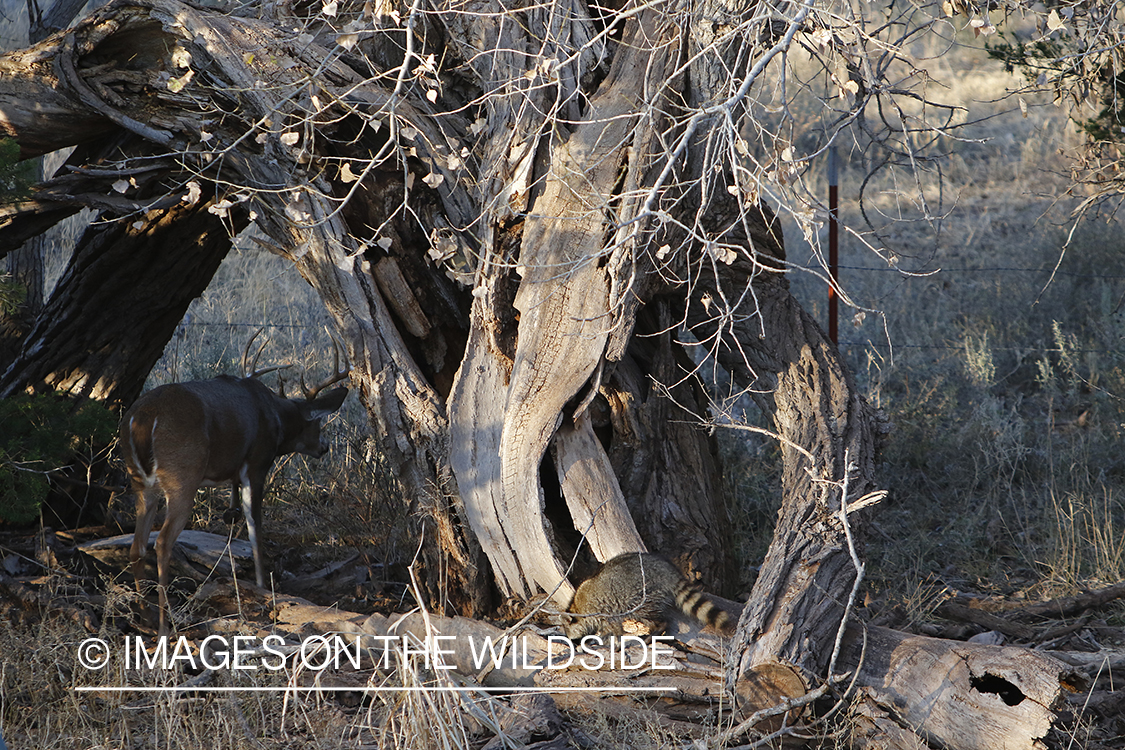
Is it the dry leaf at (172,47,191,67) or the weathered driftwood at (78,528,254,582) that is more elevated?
the dry leaf at (172,47,191,67)

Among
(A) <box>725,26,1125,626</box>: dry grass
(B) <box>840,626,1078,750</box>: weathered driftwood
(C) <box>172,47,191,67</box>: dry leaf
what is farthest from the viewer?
(A) <box>725,26,1125,626</box>: dry grass

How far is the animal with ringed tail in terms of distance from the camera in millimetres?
4633

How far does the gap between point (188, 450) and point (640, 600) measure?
8.72 ft

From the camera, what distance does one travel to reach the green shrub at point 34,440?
A: 4.85 metres

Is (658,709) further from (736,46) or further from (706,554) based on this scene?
(736,46)

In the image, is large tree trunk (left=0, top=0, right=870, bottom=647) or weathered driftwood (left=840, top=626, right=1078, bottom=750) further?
large tree trunk (left=0, top=0, right=870, bottom=647)

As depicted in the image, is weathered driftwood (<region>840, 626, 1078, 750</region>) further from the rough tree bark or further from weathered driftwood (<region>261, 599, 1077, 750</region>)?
the rough tree bark

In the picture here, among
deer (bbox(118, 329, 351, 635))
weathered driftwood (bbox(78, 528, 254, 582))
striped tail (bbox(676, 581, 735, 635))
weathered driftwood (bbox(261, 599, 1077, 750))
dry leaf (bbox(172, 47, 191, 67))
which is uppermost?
dry leaf (bbox(172, 47, 191, 67))

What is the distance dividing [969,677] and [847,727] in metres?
0.55

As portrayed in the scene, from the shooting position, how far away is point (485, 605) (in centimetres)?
540

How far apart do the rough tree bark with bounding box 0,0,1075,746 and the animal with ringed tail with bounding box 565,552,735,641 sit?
0.97ft

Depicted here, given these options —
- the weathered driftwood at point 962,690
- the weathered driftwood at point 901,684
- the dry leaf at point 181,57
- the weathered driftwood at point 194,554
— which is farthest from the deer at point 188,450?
the weathered driftwood at point 962,690

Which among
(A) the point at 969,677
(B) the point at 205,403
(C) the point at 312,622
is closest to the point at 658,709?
(A) the point at 969,677

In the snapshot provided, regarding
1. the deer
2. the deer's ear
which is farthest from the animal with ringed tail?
the deer's ear
